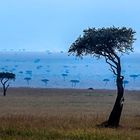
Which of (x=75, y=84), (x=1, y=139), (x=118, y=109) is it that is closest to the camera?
(x=1, y=139)

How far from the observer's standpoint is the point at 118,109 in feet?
81.0

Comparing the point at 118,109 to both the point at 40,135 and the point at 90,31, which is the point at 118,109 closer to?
the point at 90,31

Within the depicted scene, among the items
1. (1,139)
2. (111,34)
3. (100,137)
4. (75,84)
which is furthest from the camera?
(75,84)

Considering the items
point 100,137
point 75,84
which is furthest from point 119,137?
point 75,84

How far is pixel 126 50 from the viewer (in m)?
28.3

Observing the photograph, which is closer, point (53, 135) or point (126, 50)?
point (53, 135)

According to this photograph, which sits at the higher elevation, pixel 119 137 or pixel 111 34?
pixel 111 34

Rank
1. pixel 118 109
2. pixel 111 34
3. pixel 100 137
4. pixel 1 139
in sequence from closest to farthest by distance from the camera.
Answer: pixel 1 139 < pixel 100 137 < pixel 118 109 < pixel 111 34

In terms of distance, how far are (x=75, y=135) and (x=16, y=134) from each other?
1.98m

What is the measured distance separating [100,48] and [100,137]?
1159 cm

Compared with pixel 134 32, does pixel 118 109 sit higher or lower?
lower

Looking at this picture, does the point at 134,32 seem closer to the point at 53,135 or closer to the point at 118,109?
the point at 118,109

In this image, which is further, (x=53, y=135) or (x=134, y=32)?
(x=134, y=32)

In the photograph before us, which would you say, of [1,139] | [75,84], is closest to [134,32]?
[1,139]
